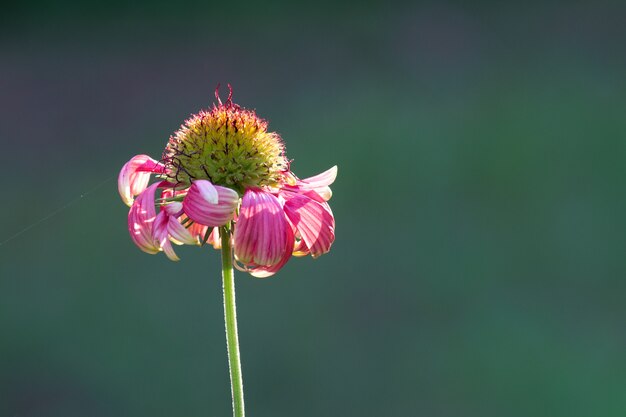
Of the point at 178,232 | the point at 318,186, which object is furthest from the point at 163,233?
the point at 318,186

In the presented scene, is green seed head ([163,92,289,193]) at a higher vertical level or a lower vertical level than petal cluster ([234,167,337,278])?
higher

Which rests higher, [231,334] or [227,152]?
[227,152]

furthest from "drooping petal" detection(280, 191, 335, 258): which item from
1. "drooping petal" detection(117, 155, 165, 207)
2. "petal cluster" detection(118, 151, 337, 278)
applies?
"drooping petal" detection(117, 155, 165, 207)

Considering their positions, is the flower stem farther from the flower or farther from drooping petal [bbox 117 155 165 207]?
drooping petal [bbox 117 155 165 207]

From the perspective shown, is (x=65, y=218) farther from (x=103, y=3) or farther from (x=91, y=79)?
(x=103, y=3)

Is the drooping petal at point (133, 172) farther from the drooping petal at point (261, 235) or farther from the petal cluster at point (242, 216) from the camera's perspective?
the drooping petal at point (261, 235)

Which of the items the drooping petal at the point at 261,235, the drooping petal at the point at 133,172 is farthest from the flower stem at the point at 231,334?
the drooping petal at the point at 133,172

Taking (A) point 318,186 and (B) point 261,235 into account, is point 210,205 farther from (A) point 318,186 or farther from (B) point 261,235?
(A) point 318,186
